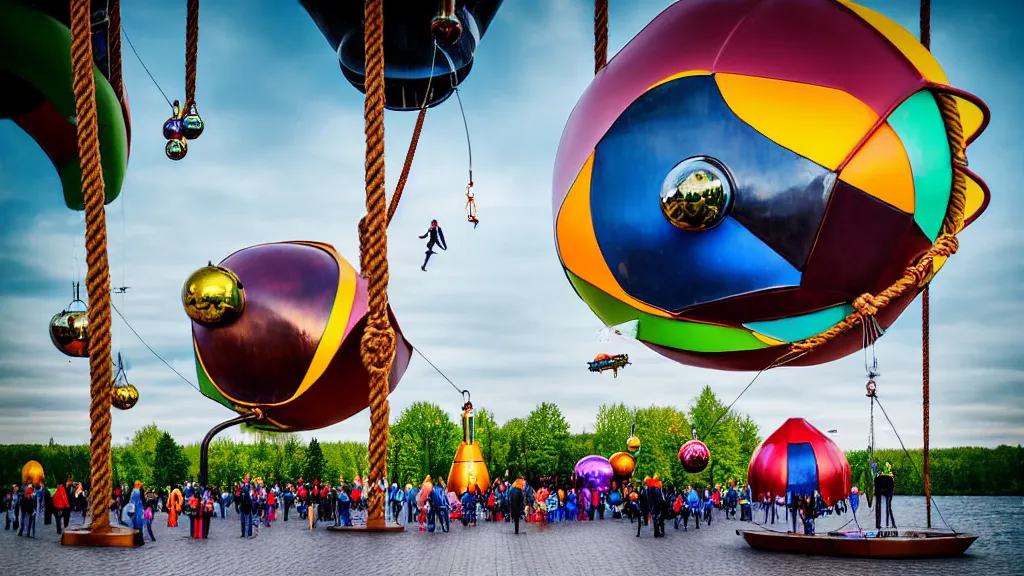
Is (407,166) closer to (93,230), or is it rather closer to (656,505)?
(93,230)

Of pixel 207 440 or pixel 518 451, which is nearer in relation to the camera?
pixel 207 440

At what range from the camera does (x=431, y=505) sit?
21969 mm

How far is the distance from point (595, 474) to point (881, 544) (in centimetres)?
2105

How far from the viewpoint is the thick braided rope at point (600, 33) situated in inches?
370

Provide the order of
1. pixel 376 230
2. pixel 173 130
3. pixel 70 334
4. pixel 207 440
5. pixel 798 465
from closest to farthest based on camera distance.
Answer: pixel 376 230 → pixel 70 334 → pixel 173 130 → pixel 207 440 → pixel 798 465

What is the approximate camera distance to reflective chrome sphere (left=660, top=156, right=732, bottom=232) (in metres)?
7.25

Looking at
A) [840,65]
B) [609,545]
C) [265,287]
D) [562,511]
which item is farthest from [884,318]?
[562,511]

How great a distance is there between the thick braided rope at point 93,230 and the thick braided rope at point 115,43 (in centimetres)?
162

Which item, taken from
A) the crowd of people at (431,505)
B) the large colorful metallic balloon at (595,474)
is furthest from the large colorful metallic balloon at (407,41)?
the large colorful metallic balloon at (595,474)

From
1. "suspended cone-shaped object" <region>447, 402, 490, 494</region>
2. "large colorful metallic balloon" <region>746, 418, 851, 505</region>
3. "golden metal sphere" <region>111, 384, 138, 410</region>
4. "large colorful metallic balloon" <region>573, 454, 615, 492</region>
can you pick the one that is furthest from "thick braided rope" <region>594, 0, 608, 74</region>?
"large colorful metallic balloon" <region>573, 454, 615, 492</region>

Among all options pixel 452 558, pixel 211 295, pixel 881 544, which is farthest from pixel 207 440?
pixel 881 544

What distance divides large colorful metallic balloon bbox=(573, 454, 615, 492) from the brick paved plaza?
1311 centimetres

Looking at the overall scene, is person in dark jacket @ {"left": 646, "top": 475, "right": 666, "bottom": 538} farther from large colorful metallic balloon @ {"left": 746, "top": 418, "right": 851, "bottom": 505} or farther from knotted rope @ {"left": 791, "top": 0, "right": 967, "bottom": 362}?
knotted rope @ {"left": 791, "top": 0, "right": 967, "bottom": 362}

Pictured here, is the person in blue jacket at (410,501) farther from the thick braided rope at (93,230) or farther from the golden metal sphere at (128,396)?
the thick braided rope at (93,230)
